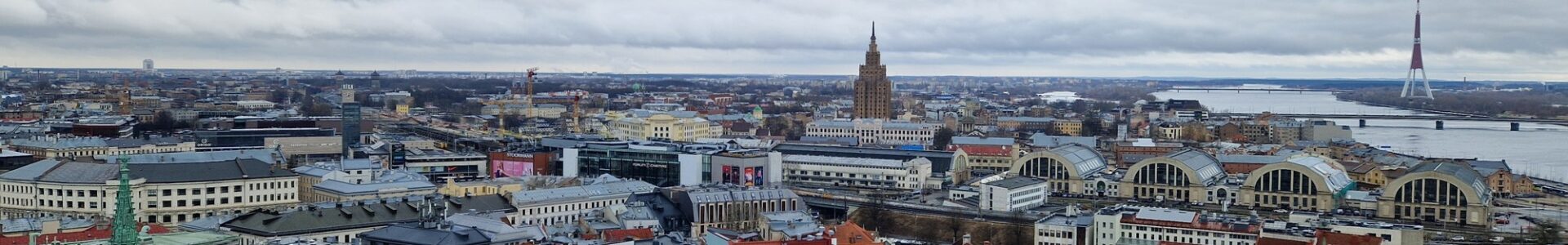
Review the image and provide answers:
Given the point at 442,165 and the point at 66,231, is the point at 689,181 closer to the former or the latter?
the point at 442,165

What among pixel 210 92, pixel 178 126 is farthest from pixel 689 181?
pixel 210 92

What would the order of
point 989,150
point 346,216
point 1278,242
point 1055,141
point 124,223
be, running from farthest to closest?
1. point 1055,141
2. point 989,150
3. point 346,216
4. point 1278,242
5. point 124,223

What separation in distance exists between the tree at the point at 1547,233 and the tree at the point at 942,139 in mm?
32070

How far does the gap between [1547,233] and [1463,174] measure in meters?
6.91

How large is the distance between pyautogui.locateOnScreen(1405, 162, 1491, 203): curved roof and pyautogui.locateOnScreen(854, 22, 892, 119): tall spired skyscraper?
42.3 meters

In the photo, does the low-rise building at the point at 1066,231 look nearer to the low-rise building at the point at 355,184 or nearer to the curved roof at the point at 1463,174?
the curved roof at the point at 1463,174

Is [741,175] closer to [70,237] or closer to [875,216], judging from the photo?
[875,216]

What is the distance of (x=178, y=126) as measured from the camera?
82.9m

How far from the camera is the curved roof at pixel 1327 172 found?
45219 millimetres

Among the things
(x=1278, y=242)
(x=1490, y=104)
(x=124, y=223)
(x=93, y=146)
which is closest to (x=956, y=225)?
(x=1278, y=242)

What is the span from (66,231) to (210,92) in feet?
366

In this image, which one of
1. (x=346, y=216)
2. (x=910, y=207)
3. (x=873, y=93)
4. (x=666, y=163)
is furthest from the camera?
(x=873, y=93)

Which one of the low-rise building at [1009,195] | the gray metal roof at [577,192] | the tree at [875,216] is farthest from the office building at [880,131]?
the gray metal roof at [577,192]

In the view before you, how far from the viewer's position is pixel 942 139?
75312mm
